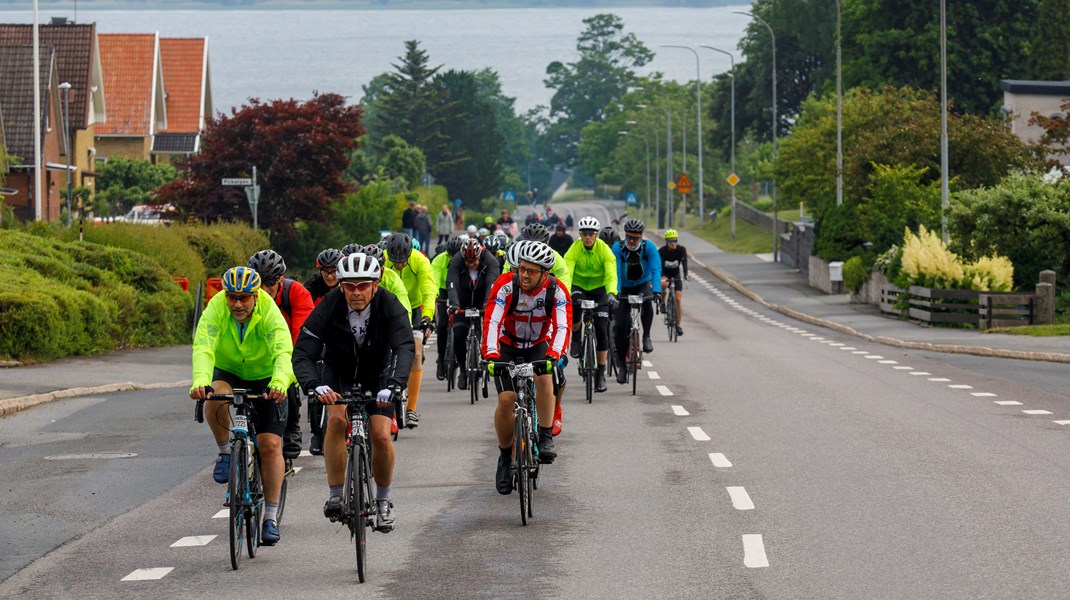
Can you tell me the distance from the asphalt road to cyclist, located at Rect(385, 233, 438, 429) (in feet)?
1.70

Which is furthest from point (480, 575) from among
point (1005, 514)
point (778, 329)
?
point (778, 329)

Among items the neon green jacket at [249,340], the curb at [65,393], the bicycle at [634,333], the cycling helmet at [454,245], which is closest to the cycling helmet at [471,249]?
the cycling helmet at [454,245]

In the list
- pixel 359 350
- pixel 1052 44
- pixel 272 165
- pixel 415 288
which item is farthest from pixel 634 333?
pixel 1052 44

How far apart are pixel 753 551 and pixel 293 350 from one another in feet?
9.09

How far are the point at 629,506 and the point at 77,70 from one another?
5670 centimetres

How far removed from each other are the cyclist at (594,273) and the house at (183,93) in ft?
213

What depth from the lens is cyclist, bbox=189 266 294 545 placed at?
9.86 metres

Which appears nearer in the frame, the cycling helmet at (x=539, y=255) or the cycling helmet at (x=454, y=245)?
the cycling helmet at (x=539, y=255)

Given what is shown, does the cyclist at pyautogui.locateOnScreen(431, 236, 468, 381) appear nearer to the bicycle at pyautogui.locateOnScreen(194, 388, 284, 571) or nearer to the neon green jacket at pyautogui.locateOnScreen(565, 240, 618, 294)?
the neon green jacket at pyautogui.locateOnScreen(565, 240, 618, 294)

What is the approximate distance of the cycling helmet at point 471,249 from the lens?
18245 millimetres

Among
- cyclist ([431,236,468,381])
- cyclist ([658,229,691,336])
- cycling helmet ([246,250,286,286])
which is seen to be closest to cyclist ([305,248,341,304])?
cycling helmet ([246,250,286,286])

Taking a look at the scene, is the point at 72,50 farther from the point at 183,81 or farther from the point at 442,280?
the point at 442,280

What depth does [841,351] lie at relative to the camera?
29.8 metres

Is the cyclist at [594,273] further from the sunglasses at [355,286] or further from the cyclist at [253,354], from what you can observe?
the sunglasses at [355,286]
